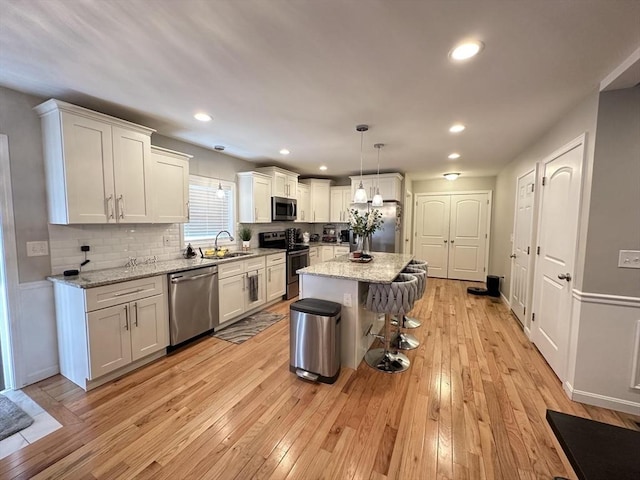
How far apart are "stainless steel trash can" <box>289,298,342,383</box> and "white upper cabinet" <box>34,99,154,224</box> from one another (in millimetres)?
2042

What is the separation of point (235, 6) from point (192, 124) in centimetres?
195

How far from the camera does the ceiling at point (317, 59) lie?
135 centimetres

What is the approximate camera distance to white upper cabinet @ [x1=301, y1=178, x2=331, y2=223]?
19.9 feet

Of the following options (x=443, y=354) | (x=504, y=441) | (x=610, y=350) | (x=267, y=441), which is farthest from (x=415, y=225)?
(x=267, y=441)

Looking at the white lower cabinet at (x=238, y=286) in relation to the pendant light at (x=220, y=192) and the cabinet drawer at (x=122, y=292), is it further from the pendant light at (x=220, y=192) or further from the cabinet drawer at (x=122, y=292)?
the pendant light at (x=220, y=192)

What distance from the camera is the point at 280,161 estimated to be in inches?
191

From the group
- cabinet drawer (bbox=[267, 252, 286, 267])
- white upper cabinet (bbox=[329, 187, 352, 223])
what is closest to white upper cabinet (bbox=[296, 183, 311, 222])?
white upper cabinet (bbox=[329, 187, 352, 223])

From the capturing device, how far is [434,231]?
6.79m

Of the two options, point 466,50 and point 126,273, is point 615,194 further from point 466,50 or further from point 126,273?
point 126,273

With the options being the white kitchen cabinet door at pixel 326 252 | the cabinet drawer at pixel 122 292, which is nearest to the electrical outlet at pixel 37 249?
the cabinet drawer at pixel 122 292

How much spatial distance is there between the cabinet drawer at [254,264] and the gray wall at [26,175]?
81.5 inches

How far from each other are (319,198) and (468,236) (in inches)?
147

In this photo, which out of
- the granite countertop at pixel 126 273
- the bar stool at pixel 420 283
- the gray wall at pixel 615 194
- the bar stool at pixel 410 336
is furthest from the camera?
the bar stool at pixel 420 283

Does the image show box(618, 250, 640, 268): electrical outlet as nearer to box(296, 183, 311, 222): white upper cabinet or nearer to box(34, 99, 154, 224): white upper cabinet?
box(34, 99, 154, 224): white upper cabinet
